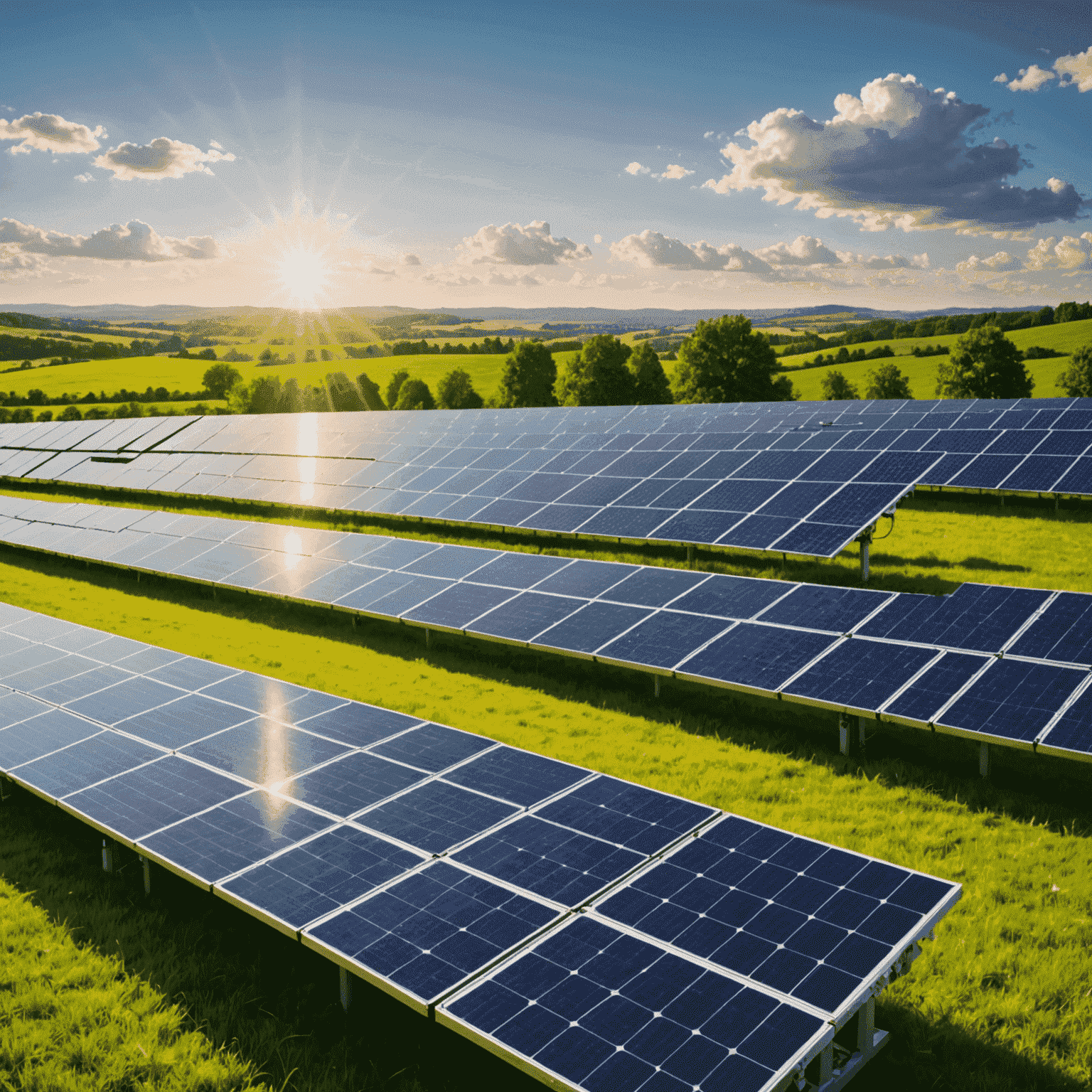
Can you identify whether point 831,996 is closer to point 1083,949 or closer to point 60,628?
point 1083,949

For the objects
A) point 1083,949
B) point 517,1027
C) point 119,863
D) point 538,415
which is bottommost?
point 119,863

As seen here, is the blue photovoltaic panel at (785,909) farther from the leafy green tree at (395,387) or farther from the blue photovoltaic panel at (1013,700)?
the leafy green tree at (395,387)

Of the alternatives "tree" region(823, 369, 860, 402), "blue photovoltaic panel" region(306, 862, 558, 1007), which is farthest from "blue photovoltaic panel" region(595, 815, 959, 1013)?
"tree" region(823, 369, 860, 402)

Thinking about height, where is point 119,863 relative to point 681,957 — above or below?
below

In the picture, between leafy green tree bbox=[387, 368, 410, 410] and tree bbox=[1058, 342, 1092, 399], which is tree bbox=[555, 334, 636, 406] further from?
tree bbox=[1058, 342, 1092, 399]

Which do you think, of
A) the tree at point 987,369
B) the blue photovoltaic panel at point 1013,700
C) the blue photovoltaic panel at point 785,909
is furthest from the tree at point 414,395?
the blue photovoltaic panel at point 785,909

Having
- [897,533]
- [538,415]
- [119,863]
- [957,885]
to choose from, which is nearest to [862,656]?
[957,885]

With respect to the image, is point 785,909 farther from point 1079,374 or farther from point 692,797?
point 1079,374
